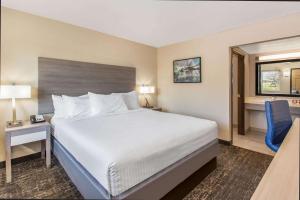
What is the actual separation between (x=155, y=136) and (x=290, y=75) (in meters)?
2.79

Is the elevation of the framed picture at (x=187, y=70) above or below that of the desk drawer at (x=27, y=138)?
above

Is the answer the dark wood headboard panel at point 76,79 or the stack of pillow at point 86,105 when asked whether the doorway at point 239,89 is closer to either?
the dark wood headboard panel at point 76,79

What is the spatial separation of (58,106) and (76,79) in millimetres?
619

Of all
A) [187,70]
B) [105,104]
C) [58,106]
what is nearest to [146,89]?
[187,70]

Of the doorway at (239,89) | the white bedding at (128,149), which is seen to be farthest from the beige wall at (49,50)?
the doorway at (239,89)

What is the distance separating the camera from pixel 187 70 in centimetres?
375

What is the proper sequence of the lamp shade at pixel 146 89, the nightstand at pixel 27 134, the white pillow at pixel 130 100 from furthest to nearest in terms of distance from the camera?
the lamp shade at pixel 146 89
the white pillow at pixel 130 100
the nightstand at pixel 27 134

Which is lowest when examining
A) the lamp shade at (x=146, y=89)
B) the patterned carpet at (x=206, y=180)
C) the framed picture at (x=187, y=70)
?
the patterned carpet at (x=206, y=180)

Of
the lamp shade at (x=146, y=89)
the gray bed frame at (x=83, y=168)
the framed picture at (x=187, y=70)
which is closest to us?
the gray bed frame at (x=83, y=168)

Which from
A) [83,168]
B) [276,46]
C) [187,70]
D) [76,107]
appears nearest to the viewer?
[83,168]

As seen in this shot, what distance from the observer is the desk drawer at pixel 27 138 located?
6.10ft

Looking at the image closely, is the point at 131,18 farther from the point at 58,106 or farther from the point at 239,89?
the point at 239,89

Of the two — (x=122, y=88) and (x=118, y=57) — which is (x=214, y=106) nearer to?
(x=122, y=88)

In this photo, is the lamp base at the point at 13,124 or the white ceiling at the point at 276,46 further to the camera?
the white ceiling at the point at 276,46
